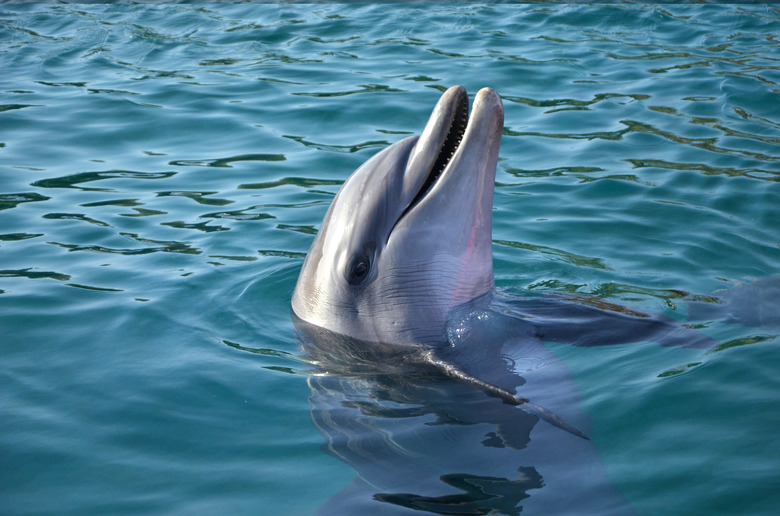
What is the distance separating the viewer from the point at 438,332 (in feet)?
18.0

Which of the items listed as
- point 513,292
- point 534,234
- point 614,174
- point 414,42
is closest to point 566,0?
point 414,42

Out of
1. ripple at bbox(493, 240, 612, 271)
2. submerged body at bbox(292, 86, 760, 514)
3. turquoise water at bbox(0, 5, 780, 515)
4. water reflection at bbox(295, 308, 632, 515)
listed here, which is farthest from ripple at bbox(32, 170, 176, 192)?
water reflection at bbox(295, 308, 632, 515)

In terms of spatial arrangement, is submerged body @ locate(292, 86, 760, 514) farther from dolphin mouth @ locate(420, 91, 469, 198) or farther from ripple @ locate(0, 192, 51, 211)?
ripple @ locate(0, 192, 51, 211)

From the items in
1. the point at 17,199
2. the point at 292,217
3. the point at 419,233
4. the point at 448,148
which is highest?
the point at 448,148

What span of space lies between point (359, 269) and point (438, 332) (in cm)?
64

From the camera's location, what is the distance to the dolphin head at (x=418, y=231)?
17.3 feet

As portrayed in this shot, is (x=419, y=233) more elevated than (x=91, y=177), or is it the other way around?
(x=419, y=233)

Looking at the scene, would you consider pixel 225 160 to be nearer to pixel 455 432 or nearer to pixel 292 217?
pixel 292 217

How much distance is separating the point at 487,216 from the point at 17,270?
437 centimetres

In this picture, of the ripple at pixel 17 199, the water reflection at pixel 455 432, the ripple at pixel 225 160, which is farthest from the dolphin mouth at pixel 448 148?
the ripple at pixel 17 199

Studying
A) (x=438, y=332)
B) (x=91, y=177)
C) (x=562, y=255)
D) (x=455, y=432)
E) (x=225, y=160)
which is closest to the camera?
(x=455, y=432)

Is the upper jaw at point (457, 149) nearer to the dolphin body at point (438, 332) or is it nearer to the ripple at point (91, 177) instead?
the dolphin body at point (438, 332)

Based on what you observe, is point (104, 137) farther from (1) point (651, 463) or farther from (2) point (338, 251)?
(1) point (651, 463)

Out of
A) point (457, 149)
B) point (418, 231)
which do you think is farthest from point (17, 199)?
point (457, 149)
